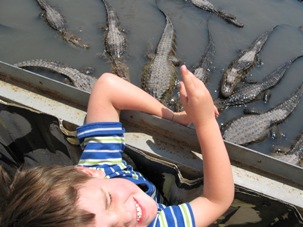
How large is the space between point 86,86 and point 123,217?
8.69ft

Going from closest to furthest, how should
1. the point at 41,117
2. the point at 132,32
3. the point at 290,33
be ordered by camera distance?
the point at 41,117, the point at 132,32, the point at 290,33

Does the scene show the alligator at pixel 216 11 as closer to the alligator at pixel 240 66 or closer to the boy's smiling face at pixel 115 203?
the alligator at pixel 240 66

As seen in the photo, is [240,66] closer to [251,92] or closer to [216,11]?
[251,92]

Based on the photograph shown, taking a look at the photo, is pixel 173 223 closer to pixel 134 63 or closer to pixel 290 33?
pixel 134 63

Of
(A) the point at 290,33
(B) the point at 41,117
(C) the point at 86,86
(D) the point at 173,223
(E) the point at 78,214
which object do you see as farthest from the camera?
(A) the point at 290,33

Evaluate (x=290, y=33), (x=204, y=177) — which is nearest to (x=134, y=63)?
(x=290, y=33)

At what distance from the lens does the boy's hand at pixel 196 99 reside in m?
1.79

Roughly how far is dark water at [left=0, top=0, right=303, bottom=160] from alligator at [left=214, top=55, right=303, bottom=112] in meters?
0.08

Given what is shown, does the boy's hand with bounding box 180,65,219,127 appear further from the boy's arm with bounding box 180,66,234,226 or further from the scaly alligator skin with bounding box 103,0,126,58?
the scaly alligator skin with bounding box 103,0,126,58

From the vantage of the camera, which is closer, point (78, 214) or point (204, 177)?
point (78, 214)

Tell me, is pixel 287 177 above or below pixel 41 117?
above

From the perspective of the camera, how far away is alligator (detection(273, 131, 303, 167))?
10.9 ft

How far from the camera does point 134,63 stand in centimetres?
461

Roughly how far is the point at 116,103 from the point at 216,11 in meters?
4.20
